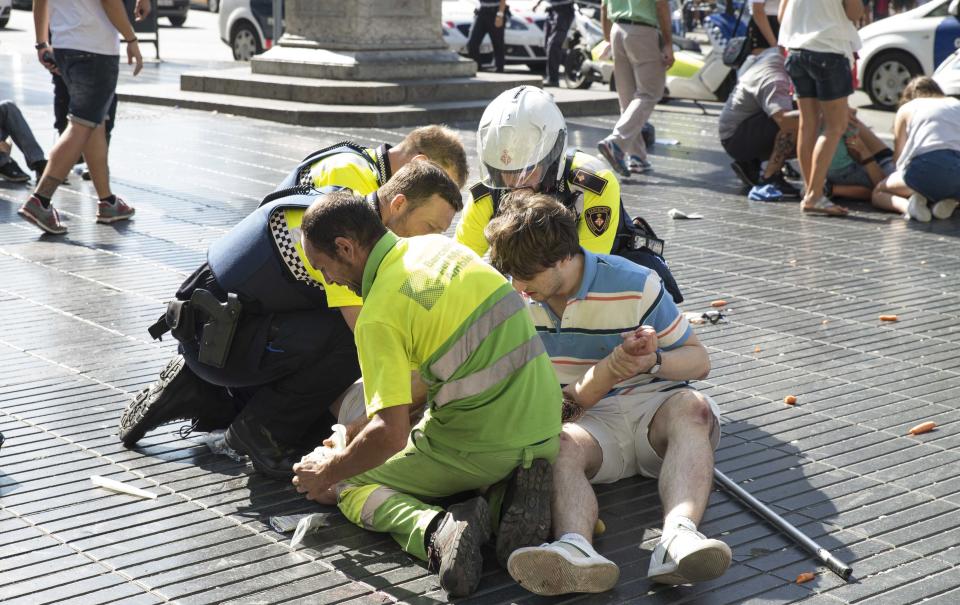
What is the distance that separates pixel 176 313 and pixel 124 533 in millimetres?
804

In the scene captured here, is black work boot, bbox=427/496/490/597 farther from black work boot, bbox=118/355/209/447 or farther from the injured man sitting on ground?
black work boot, bbox=118/355/209/447

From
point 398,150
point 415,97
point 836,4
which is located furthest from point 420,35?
point 398,150

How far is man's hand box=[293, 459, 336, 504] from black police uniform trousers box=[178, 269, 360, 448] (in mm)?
637

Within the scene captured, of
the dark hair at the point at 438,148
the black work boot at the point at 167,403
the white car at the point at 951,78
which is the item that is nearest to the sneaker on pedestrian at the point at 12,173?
the black work boot at the point at 167,403

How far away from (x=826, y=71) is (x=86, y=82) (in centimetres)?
489

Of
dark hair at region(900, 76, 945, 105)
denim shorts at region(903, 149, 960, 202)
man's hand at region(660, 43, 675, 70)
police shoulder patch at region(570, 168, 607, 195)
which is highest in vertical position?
man's hand at region(660, 43, 675, 70)

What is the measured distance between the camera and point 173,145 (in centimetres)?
1116

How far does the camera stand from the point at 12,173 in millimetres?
9141

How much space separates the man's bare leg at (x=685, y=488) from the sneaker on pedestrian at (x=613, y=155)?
6.41 metres

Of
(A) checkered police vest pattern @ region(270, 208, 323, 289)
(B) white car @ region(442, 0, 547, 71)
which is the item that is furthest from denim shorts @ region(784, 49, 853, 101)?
(B) white car @ region(442, 0, 547, 71)

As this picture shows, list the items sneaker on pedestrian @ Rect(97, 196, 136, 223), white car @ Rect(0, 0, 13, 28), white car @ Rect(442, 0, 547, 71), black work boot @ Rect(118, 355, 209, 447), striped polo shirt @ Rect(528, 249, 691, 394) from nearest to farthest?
1. striped polo shirt @ Rect(528, 249, 691, 394)
2. black work boot @ Rect(118, 355, 209, 447)
3. sneaker on pedestrian @ Rect(97, 196, 136, 223)
4. white car @ Rect(442, 0, 547, 71)
5. white car @ Rect(0, 0, 13, 28)

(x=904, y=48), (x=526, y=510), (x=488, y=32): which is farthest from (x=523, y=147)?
(x=488, y=32)

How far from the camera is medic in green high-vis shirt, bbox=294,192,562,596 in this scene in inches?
130

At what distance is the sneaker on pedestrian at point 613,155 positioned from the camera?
1016cm
